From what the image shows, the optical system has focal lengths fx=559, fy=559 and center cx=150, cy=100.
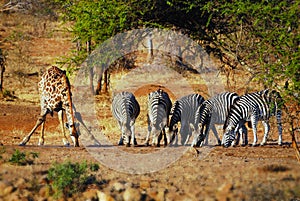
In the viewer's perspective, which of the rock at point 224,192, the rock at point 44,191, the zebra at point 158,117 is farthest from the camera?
the zebra at point 158,117

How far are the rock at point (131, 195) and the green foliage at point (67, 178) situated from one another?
0.80 m

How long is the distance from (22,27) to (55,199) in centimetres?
3769

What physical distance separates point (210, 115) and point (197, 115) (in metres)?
0.35

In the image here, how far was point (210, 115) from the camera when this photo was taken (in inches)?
555

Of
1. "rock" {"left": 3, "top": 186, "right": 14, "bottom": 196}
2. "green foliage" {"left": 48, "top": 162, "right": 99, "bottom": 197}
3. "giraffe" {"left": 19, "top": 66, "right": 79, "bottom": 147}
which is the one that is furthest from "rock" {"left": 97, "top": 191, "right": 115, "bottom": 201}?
"giraffe" {"left": 19, "top": 66, "right": 79, "bottom": 147}

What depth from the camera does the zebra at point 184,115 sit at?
14117 mm

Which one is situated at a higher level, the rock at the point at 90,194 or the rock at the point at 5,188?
the rock at the point at 5,188

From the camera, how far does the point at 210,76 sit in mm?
25484

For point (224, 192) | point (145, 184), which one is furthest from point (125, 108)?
point (224, 192)

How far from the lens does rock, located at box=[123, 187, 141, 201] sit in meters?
8.43

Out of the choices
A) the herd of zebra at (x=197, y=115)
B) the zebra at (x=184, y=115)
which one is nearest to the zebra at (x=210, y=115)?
the herd of zebra at (x=197, y=115)

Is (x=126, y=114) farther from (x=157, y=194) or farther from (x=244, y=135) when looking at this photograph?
(x=157, y=194)

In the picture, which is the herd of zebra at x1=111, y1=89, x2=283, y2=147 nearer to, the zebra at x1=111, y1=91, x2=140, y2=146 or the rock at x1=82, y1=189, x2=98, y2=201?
the zebra at x1=111, y1=91, x2=140, y2=146

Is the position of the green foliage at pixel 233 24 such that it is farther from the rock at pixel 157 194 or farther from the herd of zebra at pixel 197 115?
the rock at pixel 157 194
